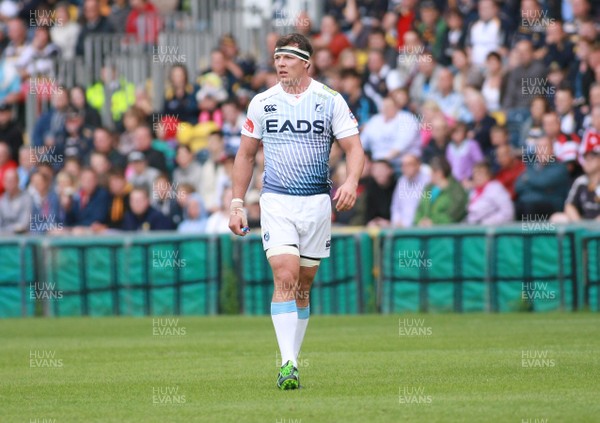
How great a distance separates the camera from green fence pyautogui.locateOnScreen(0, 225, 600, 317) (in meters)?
19.5

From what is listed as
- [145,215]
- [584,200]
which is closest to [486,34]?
[584,200]

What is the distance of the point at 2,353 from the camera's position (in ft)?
48.8

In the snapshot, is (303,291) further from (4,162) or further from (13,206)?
(4,162)

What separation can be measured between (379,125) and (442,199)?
241 cm

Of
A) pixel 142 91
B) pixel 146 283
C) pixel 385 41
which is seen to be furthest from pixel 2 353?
pixel 142 91

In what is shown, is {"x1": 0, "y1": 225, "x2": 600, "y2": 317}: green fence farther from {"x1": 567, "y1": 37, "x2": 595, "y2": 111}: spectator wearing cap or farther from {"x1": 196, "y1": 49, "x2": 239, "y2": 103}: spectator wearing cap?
{"x1": 196, "y1": 49, "x2": 239, "y2": 103}: spectator wearing cap

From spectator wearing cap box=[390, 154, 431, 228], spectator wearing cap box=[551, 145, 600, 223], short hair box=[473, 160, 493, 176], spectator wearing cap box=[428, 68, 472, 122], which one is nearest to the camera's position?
spectator wearing cap box=[551, 145, 600, 223]

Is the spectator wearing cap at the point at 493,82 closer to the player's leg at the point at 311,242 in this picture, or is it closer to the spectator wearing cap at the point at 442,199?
the spectator wearing cap at the point at 442,199

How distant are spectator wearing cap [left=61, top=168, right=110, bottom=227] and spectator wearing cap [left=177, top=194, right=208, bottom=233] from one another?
171 cm

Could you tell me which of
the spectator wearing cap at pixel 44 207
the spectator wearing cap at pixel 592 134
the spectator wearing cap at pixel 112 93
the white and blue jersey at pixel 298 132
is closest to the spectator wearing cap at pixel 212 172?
the spectator wearing cap at pixel 44 207

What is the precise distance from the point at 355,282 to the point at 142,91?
923 cm

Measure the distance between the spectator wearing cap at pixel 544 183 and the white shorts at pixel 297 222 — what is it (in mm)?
9736

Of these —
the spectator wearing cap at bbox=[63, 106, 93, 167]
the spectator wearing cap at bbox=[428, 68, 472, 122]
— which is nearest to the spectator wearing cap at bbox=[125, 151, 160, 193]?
the spectator wearing cap at bbox=[63, 106, 93, 167]

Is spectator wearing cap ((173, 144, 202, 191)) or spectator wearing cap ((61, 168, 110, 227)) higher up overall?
spectator wearing cap ((173, 144, 202, 191))
